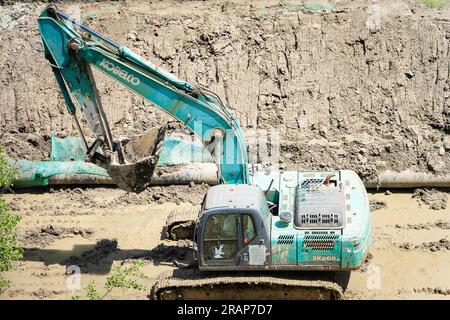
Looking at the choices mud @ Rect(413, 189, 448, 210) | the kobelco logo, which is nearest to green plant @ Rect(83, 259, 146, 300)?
the kobelco logo

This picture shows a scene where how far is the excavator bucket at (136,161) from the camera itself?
12.2 metres

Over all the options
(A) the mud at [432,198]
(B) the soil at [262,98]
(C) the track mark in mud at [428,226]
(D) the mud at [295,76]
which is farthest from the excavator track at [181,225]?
(A) the mud at [432,198]

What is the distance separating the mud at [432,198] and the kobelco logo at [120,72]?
19.4 ft

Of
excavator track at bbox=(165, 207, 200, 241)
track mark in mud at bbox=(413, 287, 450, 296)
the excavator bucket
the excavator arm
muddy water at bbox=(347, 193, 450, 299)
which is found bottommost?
track mark in mud at bbox=(413, 287, 450, 296)

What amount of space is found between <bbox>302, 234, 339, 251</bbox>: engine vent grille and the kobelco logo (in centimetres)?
A: 355

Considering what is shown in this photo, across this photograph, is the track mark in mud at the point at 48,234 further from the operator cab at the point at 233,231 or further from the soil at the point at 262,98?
the operator cab at the point at 233,231

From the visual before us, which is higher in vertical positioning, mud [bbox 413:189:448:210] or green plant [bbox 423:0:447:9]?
green plant [bbox 423:0:447:9]

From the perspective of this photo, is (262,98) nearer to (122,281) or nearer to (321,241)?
(321,241)

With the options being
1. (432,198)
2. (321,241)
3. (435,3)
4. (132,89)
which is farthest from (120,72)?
(435,3)

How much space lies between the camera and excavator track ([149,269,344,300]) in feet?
36.7

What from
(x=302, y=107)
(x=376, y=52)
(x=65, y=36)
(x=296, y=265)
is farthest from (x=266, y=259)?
(x=376, y=52)

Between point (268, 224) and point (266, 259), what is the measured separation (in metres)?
0.50

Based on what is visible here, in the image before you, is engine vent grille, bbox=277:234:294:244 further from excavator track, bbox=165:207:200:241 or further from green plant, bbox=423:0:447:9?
green plant, bbox=423:0:447:9

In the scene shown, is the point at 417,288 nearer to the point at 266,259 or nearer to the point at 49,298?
the point at 266,259
